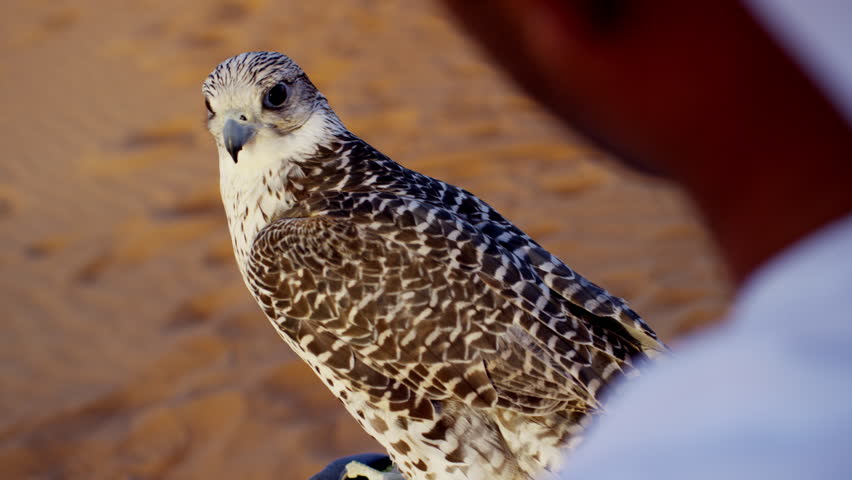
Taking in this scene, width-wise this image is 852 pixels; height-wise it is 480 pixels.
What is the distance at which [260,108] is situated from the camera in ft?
8.67

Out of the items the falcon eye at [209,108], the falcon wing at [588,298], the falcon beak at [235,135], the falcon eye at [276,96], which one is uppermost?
the falcon eye at [209,108]

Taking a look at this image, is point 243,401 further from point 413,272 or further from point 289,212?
point 413,272

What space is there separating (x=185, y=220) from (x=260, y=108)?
3892 millimetres

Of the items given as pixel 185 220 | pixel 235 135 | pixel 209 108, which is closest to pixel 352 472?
pixel 235 135

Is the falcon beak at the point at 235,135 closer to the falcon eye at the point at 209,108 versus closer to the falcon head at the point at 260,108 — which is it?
the falcon head at the point at 260,108

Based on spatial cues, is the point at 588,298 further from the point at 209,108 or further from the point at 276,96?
the point at 209,108

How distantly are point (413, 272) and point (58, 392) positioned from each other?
3428mm

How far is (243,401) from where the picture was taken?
4.65 meters

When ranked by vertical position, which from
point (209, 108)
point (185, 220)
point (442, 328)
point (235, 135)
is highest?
point (185, 220)

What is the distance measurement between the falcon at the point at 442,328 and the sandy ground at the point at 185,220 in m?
1.31

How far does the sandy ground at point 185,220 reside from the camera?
455cm

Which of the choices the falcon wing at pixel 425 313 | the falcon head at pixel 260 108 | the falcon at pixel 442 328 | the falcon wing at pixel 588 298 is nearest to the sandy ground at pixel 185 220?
the falcon head at pixel 260 108

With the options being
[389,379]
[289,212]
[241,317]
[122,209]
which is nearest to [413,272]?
[389,379]

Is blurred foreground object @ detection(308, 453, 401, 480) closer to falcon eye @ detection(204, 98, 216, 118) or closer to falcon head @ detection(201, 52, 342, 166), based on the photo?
falcon head @ detection(201, 52, 342, 166)
